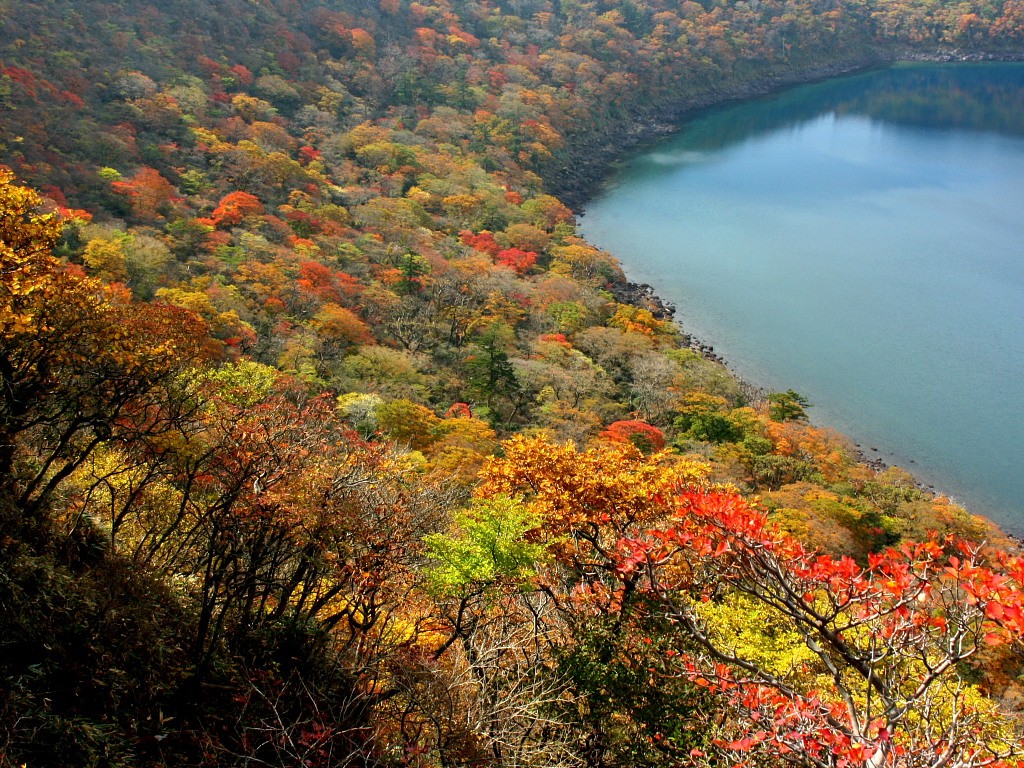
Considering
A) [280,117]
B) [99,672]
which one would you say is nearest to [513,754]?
[99,672]

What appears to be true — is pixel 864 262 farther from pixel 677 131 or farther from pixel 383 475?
pixel 383 475

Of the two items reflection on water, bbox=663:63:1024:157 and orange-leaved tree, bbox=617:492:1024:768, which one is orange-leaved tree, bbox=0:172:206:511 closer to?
orange-leaved tree, bbox=617:492:1024:768

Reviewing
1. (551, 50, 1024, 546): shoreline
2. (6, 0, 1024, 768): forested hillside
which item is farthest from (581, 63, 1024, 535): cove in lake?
(6, 0, 1024, 768): forested hillside

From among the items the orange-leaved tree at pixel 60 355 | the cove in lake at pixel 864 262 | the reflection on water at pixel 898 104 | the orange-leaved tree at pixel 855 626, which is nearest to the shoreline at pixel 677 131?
the cove in lake at pixel 864 262

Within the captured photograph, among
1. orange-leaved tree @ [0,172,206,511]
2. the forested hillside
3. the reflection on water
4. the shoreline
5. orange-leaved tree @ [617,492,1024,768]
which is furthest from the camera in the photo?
the reflection on water

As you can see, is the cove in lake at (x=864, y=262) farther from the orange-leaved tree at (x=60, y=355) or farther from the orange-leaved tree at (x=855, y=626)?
the orange-leaved tree at (x=60, y=355)

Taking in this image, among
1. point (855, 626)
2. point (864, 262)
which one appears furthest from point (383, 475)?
point (864, 262)
